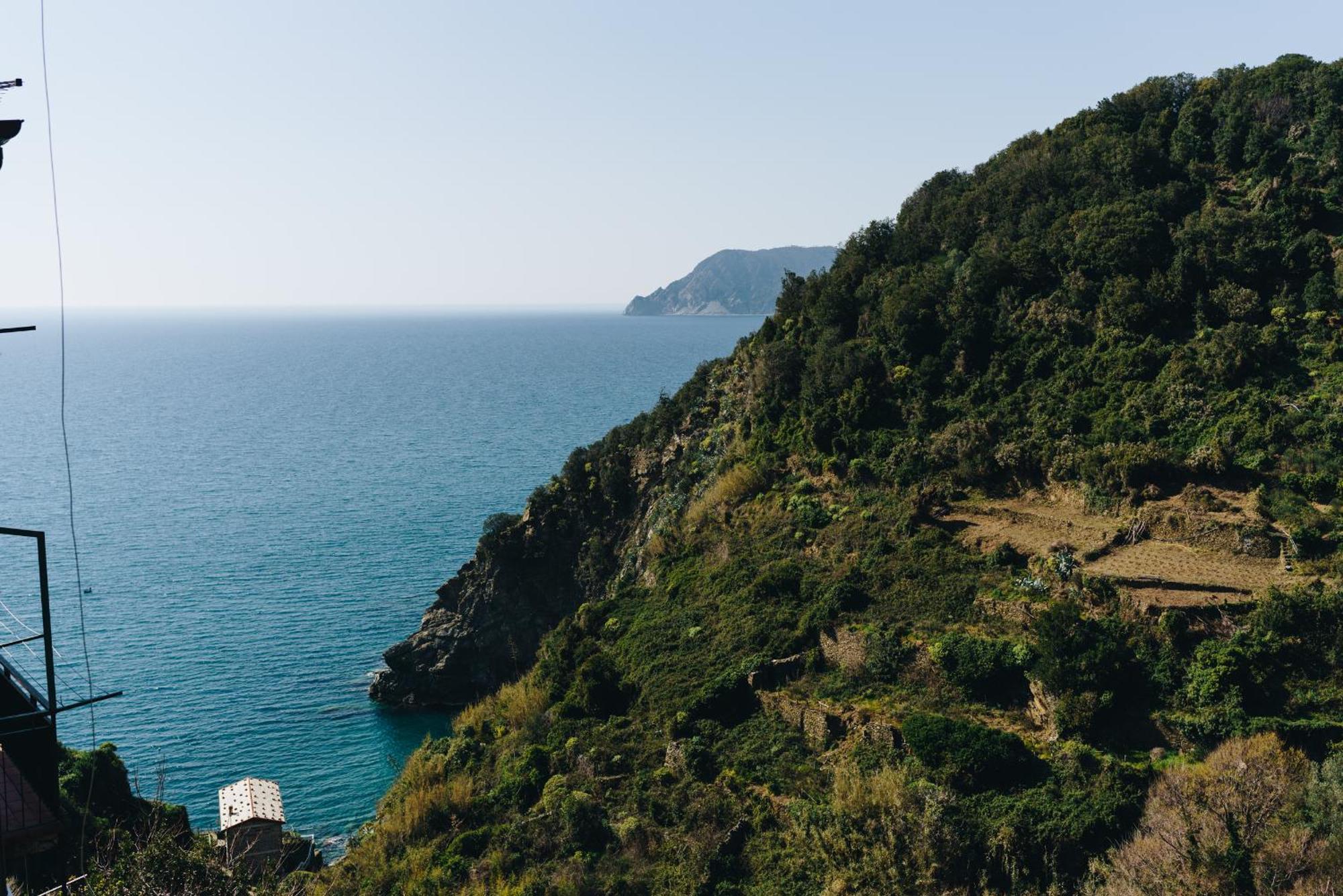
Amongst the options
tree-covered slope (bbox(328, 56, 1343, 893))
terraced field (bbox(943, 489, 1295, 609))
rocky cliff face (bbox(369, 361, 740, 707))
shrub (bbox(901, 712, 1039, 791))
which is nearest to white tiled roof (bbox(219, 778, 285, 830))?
tree-covered slope (bbox(328, 56, 1343, 893))

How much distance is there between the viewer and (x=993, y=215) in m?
48.8

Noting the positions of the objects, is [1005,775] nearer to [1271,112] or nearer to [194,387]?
[1271,112]

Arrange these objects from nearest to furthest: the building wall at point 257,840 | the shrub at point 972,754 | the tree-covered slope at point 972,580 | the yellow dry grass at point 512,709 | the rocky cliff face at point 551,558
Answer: the tree-covered slope at point 972,580 → the shrub at point 972,754 → the building wall at point 257,840 → the yellow dry grass at point 512,709 → the rocky cliff face at point 551,558

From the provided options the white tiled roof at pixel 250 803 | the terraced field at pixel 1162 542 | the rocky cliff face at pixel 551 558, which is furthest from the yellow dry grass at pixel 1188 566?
the white tiled roof at pixel 250 803

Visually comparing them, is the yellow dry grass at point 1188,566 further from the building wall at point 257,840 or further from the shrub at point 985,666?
the building wall at point 257,840

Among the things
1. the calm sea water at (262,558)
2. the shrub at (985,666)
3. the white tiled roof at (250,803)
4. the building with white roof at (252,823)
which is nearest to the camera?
the shrub at (985,666)

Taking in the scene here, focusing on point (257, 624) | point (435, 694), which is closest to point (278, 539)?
point (257, 624)

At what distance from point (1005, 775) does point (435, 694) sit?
34.6 meters

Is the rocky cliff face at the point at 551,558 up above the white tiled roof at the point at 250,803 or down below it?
above

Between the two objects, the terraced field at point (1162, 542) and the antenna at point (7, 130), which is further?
the terraced field at point (1162, 542)

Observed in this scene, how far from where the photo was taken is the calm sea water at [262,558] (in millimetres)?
44531

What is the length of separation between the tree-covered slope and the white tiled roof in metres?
5.17

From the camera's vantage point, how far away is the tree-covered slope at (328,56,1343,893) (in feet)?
74.6

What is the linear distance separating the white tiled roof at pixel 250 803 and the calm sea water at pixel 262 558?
2608 millimetres
